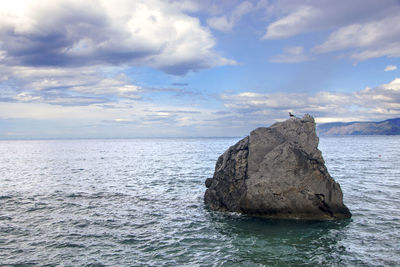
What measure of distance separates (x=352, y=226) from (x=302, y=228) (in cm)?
355

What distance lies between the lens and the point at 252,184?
2022 cm

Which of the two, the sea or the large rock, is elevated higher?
the large rock

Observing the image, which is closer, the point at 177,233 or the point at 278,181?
the point at 177,233

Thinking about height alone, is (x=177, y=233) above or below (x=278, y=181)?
below

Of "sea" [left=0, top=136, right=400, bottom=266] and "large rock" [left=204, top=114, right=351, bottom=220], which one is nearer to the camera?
"sea" [left=0, top=136, right=400, bottom=266]

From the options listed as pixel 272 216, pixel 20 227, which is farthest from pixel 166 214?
pixel 20 227

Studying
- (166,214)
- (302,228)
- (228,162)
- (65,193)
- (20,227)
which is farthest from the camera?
(65,193)

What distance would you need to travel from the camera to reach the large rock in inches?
762

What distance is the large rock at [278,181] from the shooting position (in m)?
19.4

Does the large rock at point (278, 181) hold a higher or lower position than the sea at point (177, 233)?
higher

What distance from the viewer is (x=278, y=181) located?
19.7 m

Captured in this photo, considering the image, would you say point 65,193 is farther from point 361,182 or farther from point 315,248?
point 361,182

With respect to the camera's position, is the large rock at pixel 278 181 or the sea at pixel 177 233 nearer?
the sea at pixel 177 233

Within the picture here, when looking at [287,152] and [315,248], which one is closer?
[315,248]
